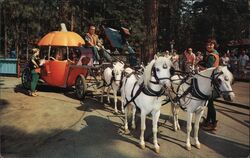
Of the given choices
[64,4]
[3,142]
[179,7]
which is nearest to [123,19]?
[64,4]

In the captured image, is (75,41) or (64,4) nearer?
(75,41)

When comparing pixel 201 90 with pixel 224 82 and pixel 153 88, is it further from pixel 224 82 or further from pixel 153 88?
pixel 153 88

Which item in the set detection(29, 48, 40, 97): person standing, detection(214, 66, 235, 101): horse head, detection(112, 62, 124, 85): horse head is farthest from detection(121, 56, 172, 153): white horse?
detection(29, 48, 40, 97): person standing

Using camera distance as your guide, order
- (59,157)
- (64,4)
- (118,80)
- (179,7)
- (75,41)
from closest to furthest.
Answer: (59,157), (118,80), (75,41), (64,4), (179,7)

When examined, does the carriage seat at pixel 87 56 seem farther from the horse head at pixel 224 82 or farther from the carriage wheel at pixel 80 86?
the horse head at pixel 224 82

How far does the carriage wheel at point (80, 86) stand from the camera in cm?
1134

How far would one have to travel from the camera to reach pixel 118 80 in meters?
9.88

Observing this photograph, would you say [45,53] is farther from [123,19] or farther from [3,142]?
[123,19]

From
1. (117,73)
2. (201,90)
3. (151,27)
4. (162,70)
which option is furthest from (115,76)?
(162,70)

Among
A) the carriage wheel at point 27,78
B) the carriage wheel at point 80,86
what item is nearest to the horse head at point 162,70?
the carriage wheel at point 80,86

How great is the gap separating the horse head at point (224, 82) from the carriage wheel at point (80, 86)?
6007 mm

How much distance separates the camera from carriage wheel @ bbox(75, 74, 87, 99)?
11.3 meters

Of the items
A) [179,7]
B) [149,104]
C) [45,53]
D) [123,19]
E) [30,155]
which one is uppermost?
[179,7]

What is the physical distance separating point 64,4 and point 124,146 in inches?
634
